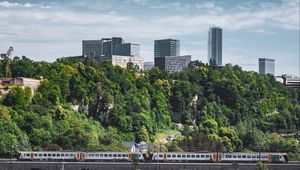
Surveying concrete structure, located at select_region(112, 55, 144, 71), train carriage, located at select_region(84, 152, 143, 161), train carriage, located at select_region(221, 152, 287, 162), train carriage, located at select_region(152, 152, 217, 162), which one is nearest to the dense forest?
train carriage, located at select_region(84, 152, 143, 161)

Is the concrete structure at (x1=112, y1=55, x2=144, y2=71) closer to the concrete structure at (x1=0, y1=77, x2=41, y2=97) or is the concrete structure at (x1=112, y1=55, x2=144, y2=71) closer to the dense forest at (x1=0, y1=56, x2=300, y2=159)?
the dense forest at (x1=0, y1=56, x2=300, y2=159)

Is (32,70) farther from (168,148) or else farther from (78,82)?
(168,148)

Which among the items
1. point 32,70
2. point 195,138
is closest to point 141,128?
point 195,138

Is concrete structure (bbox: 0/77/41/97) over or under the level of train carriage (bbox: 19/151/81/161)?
over

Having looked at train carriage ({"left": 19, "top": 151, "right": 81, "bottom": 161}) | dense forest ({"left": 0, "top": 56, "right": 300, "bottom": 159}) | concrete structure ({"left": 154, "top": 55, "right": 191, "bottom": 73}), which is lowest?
train carriage ({"left": 19, "top": 151, "right": 81, "bottom": 161})

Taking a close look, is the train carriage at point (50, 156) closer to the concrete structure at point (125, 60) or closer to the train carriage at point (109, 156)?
the train carriage at point (109, 156)

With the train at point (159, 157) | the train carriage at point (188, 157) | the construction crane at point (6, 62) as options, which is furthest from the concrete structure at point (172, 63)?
the train carriage at point (188, 157)

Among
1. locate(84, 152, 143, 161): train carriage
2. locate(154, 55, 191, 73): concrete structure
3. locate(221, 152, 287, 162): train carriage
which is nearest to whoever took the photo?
locate(221, 152, 287, 162): train carriage
